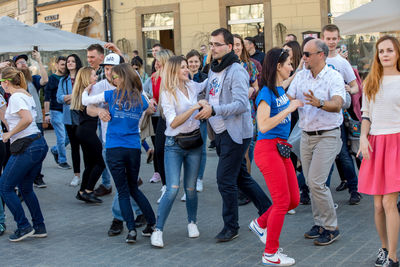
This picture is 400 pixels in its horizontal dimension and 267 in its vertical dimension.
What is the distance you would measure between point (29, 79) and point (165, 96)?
12.0 feet

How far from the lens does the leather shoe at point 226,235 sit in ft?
18.2

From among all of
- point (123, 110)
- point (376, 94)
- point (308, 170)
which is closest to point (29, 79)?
point (123, 110)

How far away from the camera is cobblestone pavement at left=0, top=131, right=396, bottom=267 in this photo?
199 inches

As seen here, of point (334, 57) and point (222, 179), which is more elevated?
point (334, 57)

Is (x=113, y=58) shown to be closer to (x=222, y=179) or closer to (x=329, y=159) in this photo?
(x=222, y=179)

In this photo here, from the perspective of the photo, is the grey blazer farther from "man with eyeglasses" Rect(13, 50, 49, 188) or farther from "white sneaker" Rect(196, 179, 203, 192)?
"man with eyeglasses" Rect(13, 50, 49, 188)

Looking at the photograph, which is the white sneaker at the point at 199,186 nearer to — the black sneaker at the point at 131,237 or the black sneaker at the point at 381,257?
the black sneaker at the point at 131,237

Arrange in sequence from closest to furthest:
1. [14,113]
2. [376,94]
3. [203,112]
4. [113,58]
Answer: [376,94] < [203,112] < [14,113] < [113,58]

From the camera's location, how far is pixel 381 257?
4.62m

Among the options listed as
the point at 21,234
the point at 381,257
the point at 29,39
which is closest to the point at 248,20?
the point at 29,39

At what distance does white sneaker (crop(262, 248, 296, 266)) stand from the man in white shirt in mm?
2265

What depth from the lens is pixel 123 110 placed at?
18.5 feet

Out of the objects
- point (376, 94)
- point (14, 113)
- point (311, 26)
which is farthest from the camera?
point (311, 26)

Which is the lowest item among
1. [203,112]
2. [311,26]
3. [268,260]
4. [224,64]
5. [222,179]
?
[268,260]
